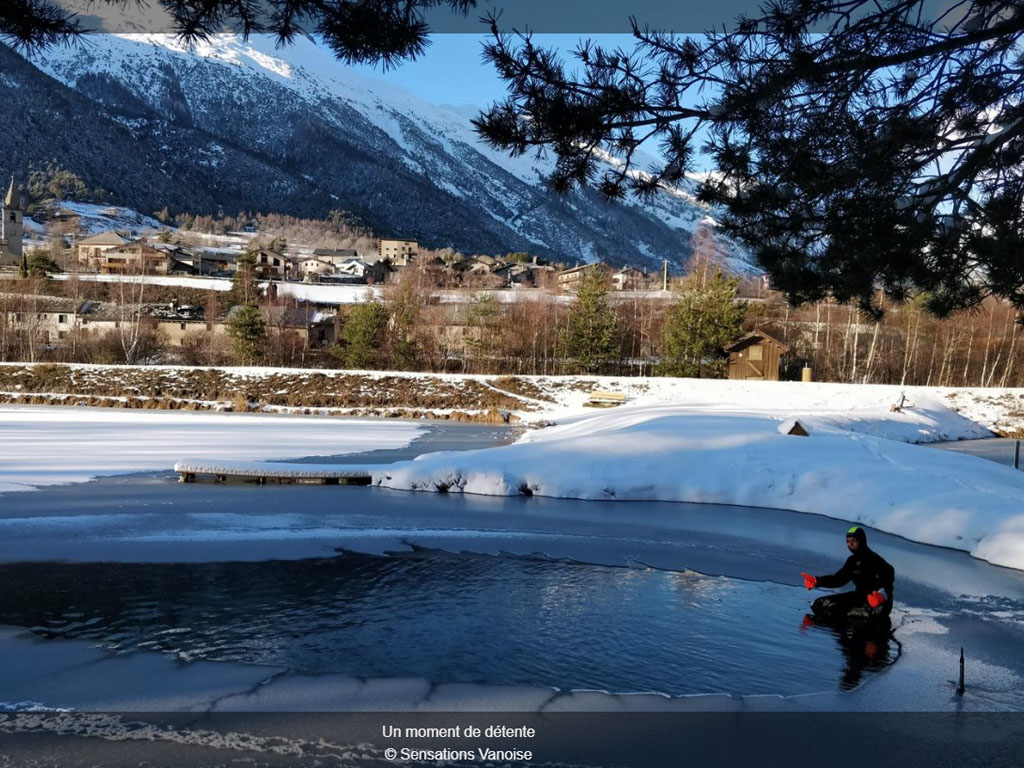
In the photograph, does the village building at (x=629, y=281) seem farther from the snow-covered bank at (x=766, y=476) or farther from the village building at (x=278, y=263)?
the snow-covered bank at (x=766, y=476)

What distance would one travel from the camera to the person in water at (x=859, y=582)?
7.32 metres

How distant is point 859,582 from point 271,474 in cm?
1041

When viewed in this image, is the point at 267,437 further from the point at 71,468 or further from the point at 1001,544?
→ the point at 1001,544

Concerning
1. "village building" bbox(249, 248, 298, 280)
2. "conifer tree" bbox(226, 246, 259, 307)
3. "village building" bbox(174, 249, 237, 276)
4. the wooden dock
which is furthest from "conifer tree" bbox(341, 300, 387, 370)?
"village building" bbox(174, 249, 237, 276)

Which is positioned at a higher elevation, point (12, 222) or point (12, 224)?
point (12, 222)

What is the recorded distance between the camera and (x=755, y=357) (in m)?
39.4

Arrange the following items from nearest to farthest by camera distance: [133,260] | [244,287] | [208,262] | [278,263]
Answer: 1. [244,287]
2. [133,260]
3. [278,263]
4. [208,262]

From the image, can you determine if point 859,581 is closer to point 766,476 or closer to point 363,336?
point 766,476

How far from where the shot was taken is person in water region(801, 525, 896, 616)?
24.0ft

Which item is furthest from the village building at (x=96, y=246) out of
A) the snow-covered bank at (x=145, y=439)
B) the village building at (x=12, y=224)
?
the snow-covered bank at (x=145, y=439)

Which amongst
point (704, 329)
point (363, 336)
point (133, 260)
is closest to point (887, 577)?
point (704, 329)

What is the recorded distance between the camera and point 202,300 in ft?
197

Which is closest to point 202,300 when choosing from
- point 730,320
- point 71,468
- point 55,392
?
point 55,392

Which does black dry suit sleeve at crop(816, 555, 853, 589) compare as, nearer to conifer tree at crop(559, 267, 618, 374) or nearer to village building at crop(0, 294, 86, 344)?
conifer tree at crop(559, 267, 618, 374)
